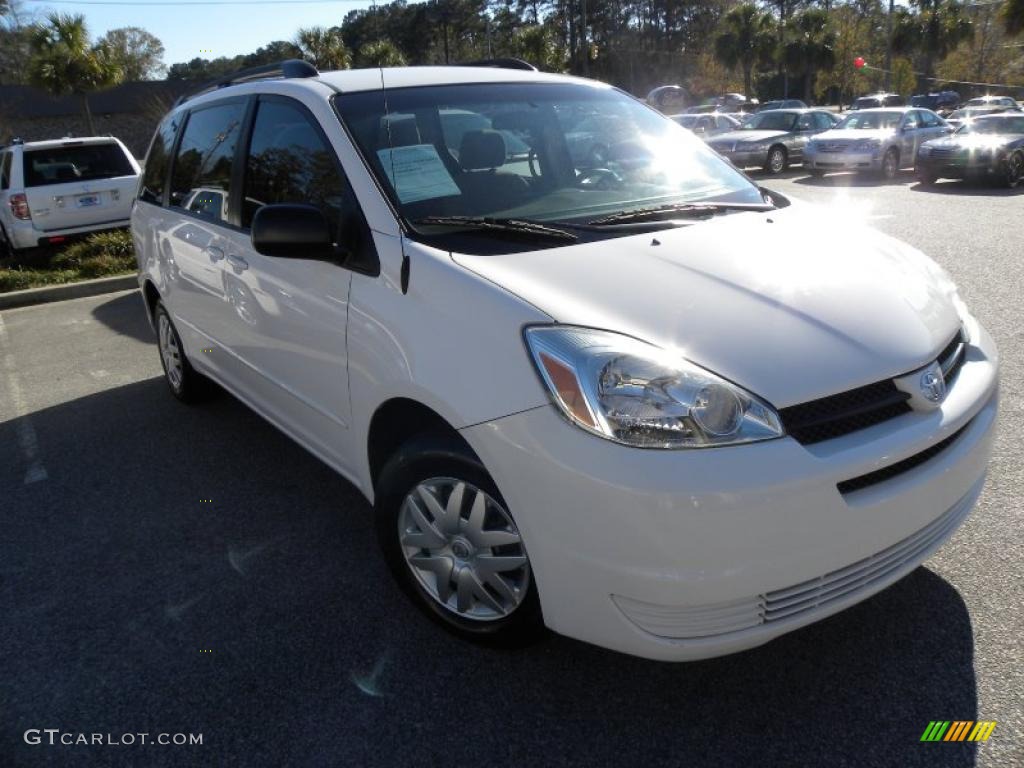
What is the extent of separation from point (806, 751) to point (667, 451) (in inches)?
36.5

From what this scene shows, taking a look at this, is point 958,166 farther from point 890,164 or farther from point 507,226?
point 507,226

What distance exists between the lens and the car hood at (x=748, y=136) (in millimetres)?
19344

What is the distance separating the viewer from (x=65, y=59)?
24.8 meters

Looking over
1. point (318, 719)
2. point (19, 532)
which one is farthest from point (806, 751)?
point (19, 532)

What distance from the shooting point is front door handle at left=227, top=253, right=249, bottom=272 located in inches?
143

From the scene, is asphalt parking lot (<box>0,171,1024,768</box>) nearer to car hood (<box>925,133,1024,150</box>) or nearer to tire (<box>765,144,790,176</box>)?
car hood (<box>925,133,1024,150</box>)

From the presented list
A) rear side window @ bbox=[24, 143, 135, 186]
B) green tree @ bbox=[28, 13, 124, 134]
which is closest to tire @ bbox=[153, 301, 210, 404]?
rear side window @ bbox=[24, 143, 135, 186]

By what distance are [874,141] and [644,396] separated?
17406 mm

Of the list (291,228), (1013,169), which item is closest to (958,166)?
(1013,169)

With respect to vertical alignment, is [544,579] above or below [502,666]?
above

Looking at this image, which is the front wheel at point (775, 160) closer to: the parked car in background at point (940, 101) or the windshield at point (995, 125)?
the windshield at point (995, 125)

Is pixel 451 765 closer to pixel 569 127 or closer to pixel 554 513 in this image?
pixel 554 513

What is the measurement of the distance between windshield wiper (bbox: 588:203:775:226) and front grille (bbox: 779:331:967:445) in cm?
109

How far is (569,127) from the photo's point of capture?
3.62m
